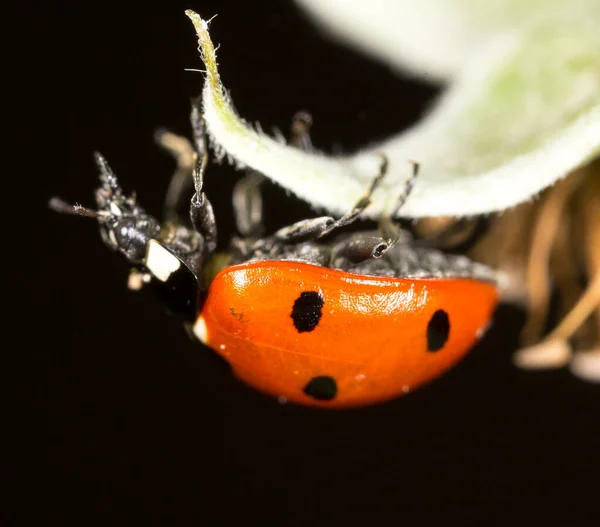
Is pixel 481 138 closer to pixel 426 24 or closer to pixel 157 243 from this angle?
pixel 426 24

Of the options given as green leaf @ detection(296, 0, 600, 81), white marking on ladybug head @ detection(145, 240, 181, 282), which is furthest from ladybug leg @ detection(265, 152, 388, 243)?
green leaf @ detection(296, 0, 600, 81)

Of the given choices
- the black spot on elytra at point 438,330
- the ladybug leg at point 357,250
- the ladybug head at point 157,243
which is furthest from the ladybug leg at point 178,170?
the black spot on elytra at point 438,330

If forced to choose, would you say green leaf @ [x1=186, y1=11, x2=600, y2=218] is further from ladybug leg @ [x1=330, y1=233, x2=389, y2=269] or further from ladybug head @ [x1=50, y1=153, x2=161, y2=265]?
ladybug head @ [x1=50, y1=153, x2=161, y2=265]

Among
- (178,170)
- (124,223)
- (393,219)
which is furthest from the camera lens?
(178,170)

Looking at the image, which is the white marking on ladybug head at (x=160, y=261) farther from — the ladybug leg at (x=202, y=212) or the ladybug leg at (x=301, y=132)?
the ladybug leg at (x=301, y=132)

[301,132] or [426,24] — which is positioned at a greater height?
Result: [426,24]

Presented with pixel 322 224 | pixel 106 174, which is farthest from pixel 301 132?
pixel 106 174
